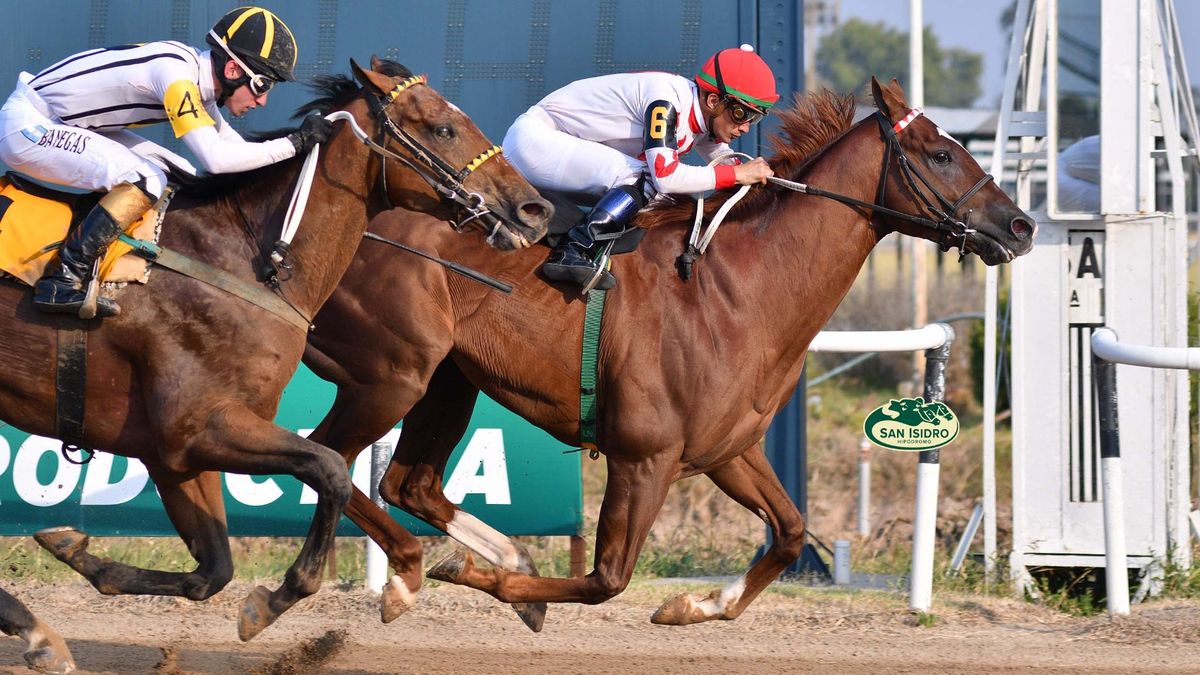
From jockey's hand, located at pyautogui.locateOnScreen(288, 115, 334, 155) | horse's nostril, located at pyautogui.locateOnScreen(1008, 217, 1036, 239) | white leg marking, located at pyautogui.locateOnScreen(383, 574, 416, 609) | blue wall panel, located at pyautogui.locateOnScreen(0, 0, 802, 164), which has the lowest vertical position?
white leg marking, located at pyautogui.locateOnScreen(383, 574, 416, 609)

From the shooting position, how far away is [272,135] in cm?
478

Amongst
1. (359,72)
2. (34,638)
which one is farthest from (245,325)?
(34,638)

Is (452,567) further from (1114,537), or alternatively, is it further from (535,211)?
(1114,537)

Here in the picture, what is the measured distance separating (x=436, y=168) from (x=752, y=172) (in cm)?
126

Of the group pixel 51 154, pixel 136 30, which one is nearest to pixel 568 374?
pixel 51 154

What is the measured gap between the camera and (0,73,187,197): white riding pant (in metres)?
4.41

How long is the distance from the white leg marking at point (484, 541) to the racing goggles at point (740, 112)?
178 centimetres

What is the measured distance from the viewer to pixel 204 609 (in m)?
6.41

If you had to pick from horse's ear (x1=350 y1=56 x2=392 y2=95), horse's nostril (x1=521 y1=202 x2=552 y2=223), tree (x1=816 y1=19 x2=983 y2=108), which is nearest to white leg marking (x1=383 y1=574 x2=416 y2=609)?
horse's nostril (x1=521 y1=202 x2=552 y2=223)

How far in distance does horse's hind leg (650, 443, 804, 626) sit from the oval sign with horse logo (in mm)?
767

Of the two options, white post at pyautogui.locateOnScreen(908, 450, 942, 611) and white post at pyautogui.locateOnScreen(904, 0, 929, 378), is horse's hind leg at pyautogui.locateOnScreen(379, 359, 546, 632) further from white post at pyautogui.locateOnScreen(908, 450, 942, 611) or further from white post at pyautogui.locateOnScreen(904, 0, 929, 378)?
white post at pyautogui.locateOnScreen(904, 0, 929, 378)

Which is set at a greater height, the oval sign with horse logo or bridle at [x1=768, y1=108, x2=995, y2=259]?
bridle at [x1=768, y1=108, x2=995, y2=259]

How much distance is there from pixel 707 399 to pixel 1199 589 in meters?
2.85

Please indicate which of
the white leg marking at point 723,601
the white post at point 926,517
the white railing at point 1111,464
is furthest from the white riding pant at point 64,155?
the white railing at point 1111,464
